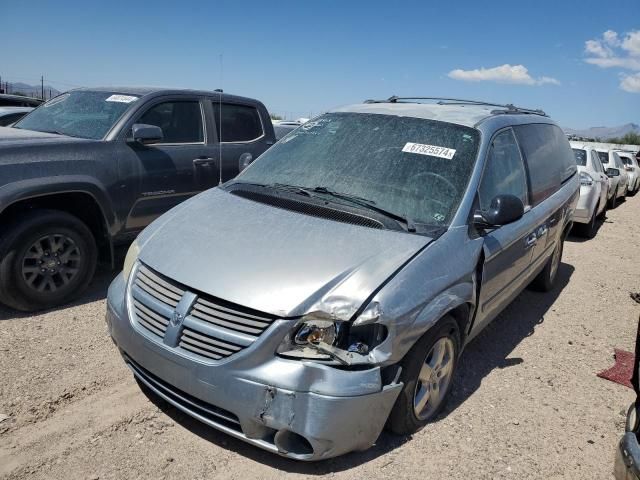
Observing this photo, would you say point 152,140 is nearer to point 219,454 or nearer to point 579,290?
point 219,454

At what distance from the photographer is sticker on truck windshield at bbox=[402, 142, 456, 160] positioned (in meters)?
3.35

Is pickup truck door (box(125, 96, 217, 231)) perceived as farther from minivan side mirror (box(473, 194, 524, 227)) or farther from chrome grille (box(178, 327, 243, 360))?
minivan side mirror (box(473, 194, 524, 227))


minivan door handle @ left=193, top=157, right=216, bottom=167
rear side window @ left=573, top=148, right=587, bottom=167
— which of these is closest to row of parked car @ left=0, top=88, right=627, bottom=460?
minivan door handle @ left=193, top=157, right=216, bottom=167

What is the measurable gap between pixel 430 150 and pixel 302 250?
1.25 m

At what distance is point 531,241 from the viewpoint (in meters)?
4.11

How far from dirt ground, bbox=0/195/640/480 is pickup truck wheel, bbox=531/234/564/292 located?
89 cm

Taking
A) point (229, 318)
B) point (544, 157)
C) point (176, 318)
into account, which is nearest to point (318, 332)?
point (229, 318)

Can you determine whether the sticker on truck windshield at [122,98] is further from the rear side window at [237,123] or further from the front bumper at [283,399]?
the front bumper at [283,399]

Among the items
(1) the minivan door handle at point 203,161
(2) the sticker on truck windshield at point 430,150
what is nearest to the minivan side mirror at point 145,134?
(1) the minivan door handle at point 203,161

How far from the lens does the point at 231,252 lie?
270 cm

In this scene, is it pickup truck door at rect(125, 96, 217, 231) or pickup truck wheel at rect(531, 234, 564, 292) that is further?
pickup truck wheel at rect(531, 234, 564, 292)

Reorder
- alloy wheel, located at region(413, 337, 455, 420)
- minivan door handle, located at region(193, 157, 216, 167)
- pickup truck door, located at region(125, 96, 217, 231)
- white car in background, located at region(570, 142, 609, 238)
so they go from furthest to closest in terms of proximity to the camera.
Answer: white car in background, located at region(570, 142, 609, 238) → minivan door handle, located at region(193, 157, 216, 167) → pickup truck door, located at region(125, 96, 217, 231) → alloy wheel, located at region(413, 337, 455, 420)

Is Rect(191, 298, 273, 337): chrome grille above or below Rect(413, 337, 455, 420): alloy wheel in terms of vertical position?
above

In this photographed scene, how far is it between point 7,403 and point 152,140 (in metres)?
2.64
